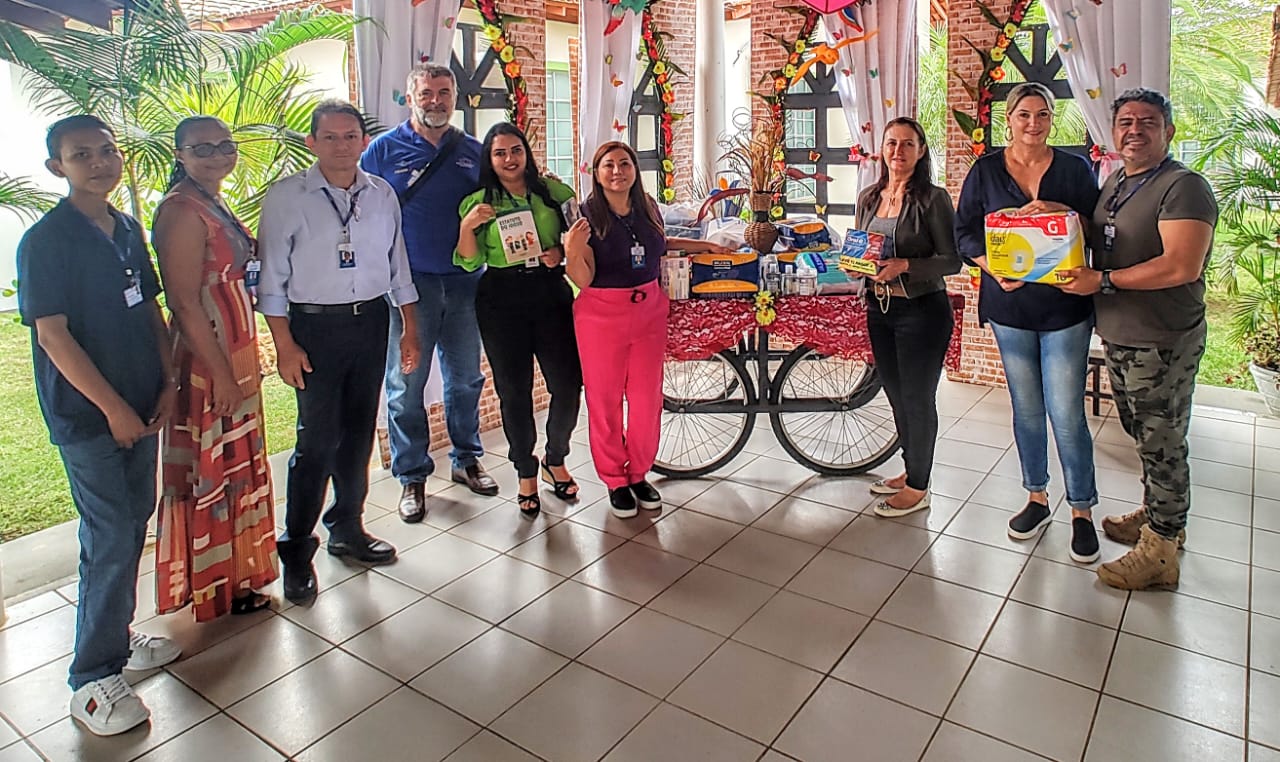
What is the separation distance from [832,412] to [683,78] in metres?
3.35

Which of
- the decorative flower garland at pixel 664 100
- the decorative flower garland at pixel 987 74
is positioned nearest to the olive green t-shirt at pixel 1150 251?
the decorative flower garland at pixel 987 74

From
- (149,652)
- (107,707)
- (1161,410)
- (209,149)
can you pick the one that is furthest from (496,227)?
(1161,410)

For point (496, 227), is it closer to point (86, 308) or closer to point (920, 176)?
point (86, 308)

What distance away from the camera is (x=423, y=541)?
11.8 feet

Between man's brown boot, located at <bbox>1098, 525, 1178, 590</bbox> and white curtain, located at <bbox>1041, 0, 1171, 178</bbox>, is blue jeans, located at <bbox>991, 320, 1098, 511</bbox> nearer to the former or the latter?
man's brown boot, located at <bbox>1098, 525, 1178, 590</bbox>

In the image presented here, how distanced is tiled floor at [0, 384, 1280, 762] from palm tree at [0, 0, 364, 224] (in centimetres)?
154

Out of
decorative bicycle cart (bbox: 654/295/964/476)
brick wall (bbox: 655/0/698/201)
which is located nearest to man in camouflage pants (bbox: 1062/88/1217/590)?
decorative bicycle cart (bbox: 654/295/964/476)

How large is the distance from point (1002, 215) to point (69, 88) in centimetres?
313

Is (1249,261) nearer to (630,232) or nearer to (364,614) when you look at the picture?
(630,232)

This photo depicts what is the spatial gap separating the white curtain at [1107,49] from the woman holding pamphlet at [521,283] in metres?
3.09

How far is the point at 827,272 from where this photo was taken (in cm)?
389

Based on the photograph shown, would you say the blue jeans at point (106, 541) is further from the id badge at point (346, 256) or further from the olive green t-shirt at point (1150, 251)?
the olive green t-shirt at point (1150, 251)

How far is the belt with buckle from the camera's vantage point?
2.93 m

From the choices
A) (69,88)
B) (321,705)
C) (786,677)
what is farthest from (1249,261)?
(69,88)
